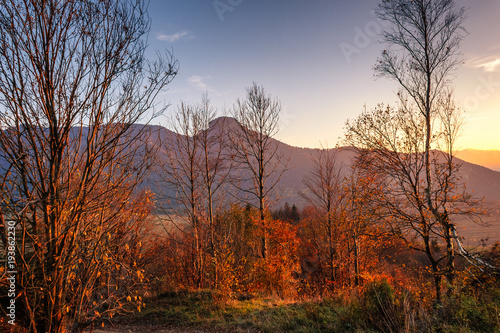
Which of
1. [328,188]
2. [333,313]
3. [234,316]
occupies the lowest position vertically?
[234,316]

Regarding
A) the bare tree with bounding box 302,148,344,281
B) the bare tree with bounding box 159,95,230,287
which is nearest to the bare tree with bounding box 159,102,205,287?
the bare tree with bounding box 159,95,230,287

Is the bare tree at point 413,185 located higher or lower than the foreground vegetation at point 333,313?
higher

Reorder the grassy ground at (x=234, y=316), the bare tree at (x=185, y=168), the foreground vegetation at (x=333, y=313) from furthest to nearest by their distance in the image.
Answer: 1. the bare tree at (x=185, y=168)
2. the grassy ground at (x=234, y=316)
3. the foreground vegetation at (x=333, y=313)

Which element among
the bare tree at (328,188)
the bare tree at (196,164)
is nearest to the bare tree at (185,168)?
the bare tree at (196,164)

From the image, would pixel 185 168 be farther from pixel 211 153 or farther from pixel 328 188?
pixel 328 188

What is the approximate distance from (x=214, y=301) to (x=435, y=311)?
676cm

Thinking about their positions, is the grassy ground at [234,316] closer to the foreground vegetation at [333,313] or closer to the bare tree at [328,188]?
the foreground vegetation at [333,313]

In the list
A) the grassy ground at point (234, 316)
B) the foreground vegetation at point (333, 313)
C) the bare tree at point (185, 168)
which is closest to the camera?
the foreground vegetation at point (333, 313)

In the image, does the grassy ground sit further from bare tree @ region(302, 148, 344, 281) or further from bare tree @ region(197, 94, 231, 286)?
bare tree @ region(302, 148, 344, 281)

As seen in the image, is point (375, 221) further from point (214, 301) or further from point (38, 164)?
point (38, 164)

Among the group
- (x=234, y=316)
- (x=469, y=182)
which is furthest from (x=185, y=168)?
(x=469, y=182)

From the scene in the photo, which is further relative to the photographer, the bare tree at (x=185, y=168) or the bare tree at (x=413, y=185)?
the bare tree at (x=185, y=168)

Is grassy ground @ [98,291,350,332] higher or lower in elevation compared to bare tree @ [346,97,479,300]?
lower

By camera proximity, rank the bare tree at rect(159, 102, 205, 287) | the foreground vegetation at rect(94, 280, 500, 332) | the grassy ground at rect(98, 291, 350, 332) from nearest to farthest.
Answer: the foreground vegetation at rect(94, 280, 500, 332) → the grassy ground at rect(98, 291, 350, 332) → the bare tree at rect(159, 102, 205, 287)
